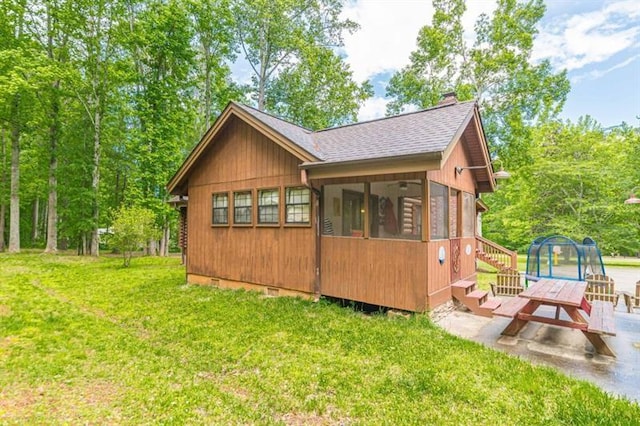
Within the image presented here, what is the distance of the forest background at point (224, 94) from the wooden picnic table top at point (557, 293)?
45.9ft

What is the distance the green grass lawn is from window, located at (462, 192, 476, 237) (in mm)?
3716

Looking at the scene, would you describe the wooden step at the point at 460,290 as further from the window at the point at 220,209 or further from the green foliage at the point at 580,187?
the green foliage at the point at 580,187

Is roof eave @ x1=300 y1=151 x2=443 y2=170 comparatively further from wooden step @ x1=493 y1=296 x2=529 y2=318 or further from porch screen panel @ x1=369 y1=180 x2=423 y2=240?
wooden step @ x1=493 y1=296 x2=529 y2=318

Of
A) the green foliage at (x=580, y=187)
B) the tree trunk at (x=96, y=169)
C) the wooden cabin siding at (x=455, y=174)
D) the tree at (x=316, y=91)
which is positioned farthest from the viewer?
the tree at (x=316, y=91)

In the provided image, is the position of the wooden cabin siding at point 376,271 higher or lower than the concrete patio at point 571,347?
higher

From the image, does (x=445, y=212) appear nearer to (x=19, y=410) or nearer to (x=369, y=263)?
(x=369, y=263)

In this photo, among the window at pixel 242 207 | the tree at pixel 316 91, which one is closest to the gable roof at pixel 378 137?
the window at pixel 242 207

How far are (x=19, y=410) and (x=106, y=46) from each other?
69.7 ft

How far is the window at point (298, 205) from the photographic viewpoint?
722 centimetres

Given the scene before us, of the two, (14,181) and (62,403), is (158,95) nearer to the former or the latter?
(14,181)

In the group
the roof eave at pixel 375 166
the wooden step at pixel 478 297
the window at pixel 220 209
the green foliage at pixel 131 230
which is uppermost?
the roof eave at pixel 375 166

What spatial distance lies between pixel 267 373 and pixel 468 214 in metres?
7.04

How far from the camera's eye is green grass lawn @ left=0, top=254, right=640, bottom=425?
10.1ft

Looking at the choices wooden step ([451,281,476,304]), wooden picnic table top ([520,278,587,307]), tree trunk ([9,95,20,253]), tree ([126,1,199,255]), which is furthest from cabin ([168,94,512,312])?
tree trunk ([9,95,20,253])
